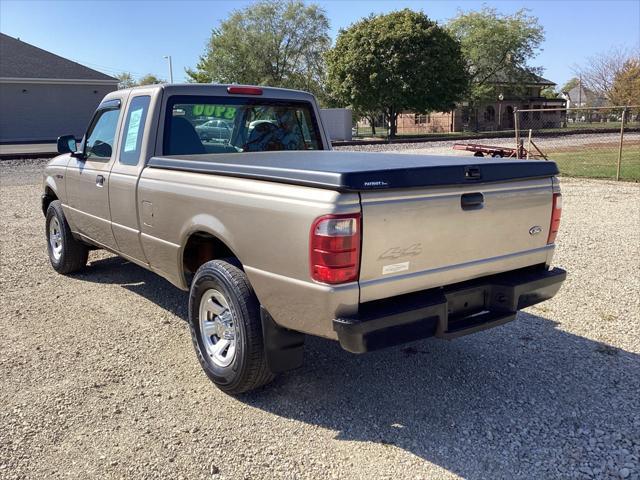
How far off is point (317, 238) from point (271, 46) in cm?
5053

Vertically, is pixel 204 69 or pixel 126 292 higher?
pixel 204 69

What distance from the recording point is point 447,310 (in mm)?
3201

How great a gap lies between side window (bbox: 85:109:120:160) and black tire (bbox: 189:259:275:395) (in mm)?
2076

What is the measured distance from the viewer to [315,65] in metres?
51.3

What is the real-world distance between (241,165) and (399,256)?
1.14m

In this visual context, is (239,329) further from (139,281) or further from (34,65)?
(34,65)

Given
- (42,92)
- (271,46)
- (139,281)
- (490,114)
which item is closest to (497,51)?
(490,114)

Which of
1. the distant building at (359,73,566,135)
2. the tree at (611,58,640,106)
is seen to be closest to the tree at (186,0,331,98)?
the distant building at (359,73,566,135)

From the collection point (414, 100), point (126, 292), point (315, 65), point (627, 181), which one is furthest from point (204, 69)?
point (126, 292)

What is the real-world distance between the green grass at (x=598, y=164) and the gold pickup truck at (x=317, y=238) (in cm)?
1313

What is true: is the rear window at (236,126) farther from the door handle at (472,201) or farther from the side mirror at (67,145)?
the door handle at (472,201)

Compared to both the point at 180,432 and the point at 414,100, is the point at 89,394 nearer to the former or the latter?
the point at 180,432

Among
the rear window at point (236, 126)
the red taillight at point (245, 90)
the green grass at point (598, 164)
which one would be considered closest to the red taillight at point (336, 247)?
the rear window at point (236, 126)

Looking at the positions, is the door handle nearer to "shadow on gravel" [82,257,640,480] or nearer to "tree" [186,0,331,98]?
"shadow on gravel" [82,257,640,480]
